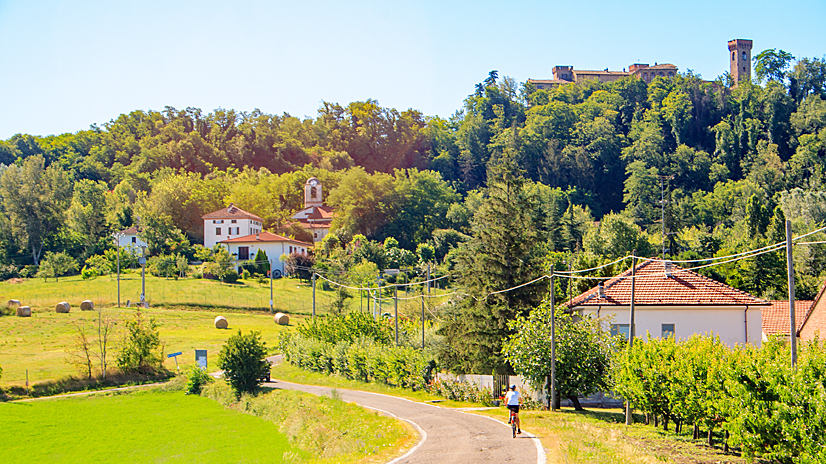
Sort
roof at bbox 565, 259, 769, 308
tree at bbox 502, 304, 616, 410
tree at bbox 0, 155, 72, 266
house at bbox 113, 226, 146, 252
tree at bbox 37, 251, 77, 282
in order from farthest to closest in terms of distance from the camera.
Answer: tree at bbox 0, 155, 72, 266 → house at bbox 113, 226, 146, 252 → tree at bbox 37, 251, 77, 282 → roof at bbox 565, 259, 769, 308 → tree at bbox 502, 304, 616, 410

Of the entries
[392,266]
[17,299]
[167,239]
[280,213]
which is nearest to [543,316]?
[17,299]

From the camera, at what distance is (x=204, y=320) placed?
203 ft

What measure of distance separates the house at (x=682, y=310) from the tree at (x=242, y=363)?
1858cm

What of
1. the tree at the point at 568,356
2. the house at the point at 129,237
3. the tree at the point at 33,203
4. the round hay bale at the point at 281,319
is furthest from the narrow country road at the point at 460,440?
the tree at the point at 33,203

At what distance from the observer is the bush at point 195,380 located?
4247 centimetres

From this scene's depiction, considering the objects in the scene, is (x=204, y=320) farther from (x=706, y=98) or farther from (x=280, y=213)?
(x=706, y=98)

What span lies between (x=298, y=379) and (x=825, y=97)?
5727 inches

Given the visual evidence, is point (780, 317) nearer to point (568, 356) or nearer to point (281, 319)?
point (568, 356)

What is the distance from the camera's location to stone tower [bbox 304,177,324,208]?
125500 millimetres

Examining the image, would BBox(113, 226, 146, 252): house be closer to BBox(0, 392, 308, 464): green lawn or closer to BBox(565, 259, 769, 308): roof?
BBox(0, 392, 308, 464): green lawn

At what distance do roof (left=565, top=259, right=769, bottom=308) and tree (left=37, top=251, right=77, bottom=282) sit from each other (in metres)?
73.2

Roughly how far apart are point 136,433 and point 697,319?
28.5 metres

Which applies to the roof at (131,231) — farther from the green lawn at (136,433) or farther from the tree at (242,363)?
the tree at (242,363)

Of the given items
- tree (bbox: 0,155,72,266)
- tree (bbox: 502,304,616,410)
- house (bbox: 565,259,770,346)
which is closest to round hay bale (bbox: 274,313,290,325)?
house (bbox: 565,259,770,346)
